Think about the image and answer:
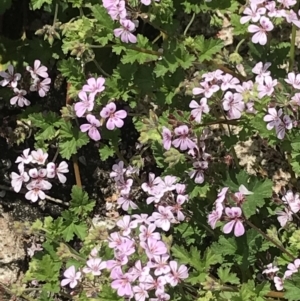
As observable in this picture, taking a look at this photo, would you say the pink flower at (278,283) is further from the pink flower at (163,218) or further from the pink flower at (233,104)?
the pink flower at (233,104)

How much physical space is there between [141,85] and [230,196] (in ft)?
2.58

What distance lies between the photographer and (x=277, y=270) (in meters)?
2.94

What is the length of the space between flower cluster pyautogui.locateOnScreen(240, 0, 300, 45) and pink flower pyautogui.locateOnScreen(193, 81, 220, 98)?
0.32 metres

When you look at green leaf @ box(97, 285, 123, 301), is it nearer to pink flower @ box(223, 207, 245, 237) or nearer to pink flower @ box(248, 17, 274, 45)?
pink flower @ box(223, 207, 245, 237)

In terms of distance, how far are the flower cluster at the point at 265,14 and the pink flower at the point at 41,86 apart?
1.05m

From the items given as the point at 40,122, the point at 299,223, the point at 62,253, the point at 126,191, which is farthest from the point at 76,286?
the point at 299,223

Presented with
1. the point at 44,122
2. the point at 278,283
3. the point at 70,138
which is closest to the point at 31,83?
the point at 44,122

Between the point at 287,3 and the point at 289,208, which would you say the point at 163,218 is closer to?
the point at 289,208

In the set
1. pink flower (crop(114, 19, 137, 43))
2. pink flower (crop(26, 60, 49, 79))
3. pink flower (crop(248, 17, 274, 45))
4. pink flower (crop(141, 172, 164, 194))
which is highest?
pink flower (crop(248, 17, 274, 45))

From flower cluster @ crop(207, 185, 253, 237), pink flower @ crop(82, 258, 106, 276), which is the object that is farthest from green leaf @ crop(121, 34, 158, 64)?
pink flower @ crop(82, 258, 106, 276)

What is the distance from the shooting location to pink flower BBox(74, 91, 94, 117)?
300 cm

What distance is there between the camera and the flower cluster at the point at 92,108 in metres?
3.01

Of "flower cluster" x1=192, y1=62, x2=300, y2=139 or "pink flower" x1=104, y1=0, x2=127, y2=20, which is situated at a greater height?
"pink flower" x1=104, y1=0, x2=127, y2=20

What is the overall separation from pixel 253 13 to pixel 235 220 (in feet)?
2.89
